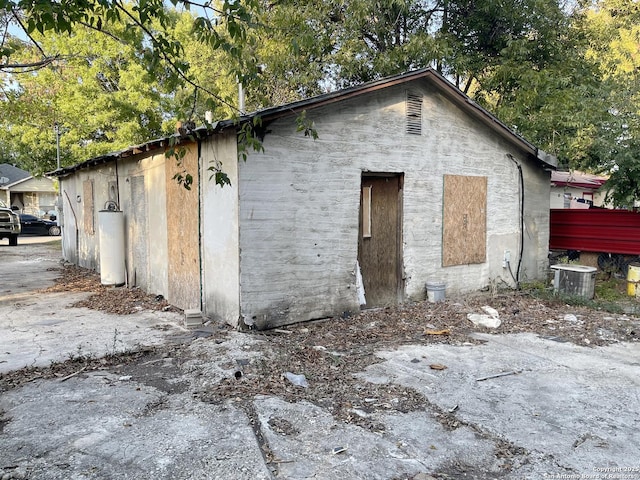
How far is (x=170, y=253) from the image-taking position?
806 centimetres

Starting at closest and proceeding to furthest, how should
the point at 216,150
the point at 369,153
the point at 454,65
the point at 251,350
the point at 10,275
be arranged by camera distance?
the point at 251,350 < the point at 216,150 < the point at 369,153 < the point at 10,275 < the point at 454,65

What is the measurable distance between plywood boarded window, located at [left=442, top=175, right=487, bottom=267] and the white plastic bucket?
1.72ft

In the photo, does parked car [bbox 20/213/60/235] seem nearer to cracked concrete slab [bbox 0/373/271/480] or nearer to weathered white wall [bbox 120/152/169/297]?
weathered white wall [bbox 120/152/169/297]

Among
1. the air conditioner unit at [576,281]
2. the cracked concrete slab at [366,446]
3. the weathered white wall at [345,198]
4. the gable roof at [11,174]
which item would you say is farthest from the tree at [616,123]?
the gable roof at [11,174]

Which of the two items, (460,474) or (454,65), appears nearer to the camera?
(460,474)

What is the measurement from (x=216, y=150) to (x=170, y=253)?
2337 millimetres

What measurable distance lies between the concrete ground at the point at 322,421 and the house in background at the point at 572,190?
11.5 metres

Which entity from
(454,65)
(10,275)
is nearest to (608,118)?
(454,65)

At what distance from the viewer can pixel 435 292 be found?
8102 millimetres

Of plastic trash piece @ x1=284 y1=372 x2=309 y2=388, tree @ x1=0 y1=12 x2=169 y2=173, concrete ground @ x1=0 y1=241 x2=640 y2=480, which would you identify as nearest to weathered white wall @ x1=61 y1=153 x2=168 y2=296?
concrete ground @ x1=0 y1=241 x2=640 y2=480

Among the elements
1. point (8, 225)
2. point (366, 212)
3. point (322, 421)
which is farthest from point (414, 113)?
point (8, 225)

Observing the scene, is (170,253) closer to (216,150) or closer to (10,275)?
(216,150)

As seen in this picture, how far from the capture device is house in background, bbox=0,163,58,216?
37.8 m

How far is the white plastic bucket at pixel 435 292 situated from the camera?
8.10 m
